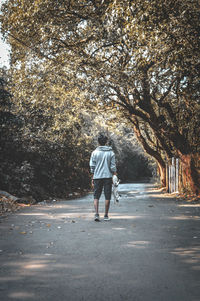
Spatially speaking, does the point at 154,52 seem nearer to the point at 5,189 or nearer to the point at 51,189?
the point at 5,189

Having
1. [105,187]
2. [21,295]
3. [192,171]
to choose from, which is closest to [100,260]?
[21,295]

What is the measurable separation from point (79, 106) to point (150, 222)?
1204cm

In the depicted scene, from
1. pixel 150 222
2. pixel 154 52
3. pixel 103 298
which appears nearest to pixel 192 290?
pixel 103 298

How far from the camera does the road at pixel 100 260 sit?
351 cm

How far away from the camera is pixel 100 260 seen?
15.4 feet

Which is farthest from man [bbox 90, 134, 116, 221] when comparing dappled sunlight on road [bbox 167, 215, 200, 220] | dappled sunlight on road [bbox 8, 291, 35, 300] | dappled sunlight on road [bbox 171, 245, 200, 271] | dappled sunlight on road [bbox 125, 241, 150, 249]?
dappled sunlight on road [bbox 8, 291, 35, 300]

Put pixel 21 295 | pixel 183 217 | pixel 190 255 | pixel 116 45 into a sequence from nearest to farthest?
pixel 21 295 < pixel 190 255 < pixel 183 217 < pixel 116 45

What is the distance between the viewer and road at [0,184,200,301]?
3.51 meters

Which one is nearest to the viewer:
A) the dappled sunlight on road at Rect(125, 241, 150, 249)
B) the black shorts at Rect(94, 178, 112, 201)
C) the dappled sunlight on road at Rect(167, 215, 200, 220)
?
the dappled sunlight on road at Rect(125, 241, 150, 249)

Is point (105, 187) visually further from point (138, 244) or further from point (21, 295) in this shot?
point (21, 295)

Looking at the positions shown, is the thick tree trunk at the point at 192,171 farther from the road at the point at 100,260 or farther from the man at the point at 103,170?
the man at the point at 103,170

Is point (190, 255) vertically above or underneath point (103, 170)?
underneath

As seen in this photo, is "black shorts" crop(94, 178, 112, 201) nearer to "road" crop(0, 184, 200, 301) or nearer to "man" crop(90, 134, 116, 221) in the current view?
"man" crop(90, 134, 116, 221)

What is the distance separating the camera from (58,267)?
172 inches
